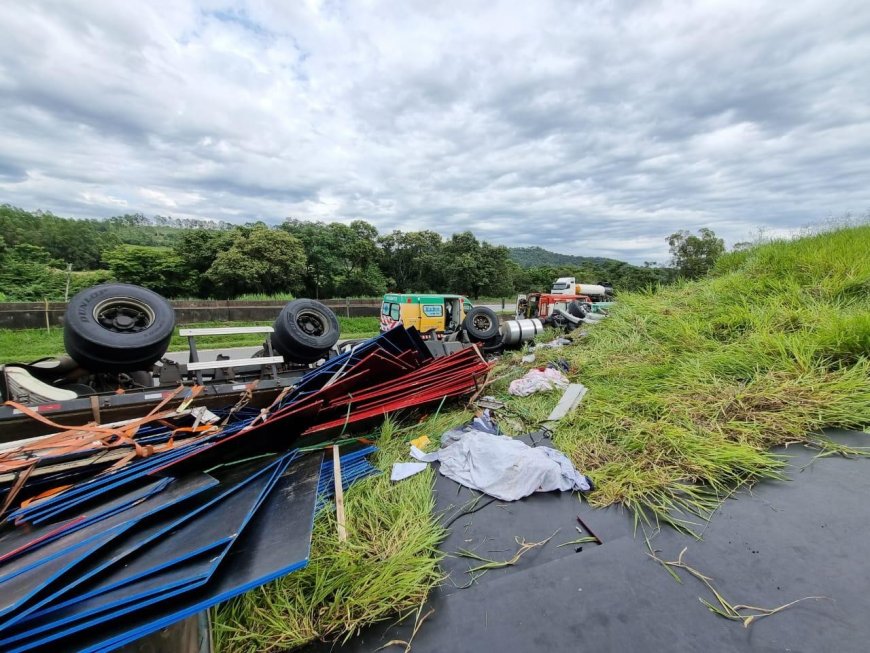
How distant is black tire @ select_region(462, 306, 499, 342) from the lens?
887cm

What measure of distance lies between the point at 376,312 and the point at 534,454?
16739mm

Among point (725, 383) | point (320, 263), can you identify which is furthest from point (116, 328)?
point (320, 263)

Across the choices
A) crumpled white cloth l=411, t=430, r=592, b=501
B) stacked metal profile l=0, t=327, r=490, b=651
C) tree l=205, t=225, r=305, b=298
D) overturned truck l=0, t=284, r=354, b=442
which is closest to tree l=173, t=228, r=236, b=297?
tree l=205, t=225, r=305, b=298

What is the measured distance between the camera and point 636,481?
2.33 metres

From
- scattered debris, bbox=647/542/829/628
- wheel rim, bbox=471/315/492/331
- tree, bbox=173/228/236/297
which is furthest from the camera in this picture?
tree, bbox=173/228/236/297

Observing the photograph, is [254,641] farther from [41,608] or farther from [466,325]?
[466,325]

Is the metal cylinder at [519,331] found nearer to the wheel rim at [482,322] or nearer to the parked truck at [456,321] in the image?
the parked truck at [456,321]

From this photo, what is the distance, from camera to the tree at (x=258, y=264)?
21578 millimetres

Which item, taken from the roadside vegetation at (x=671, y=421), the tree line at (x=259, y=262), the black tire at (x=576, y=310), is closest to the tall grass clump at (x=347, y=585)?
the roadside vegetation at (x=671, y=421)

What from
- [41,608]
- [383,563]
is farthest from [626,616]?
[41,608]

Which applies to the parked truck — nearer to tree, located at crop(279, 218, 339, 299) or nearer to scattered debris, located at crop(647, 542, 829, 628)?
scattered debris, located at crop(647, 542, 829, 628)

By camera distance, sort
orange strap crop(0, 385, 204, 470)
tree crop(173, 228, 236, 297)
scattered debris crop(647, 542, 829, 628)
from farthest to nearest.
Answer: tree crop(173, 228, 236, 297)
orange strap crop(0, 385, 204, 470)
scattered debris crop(647, 542, 829, 628)

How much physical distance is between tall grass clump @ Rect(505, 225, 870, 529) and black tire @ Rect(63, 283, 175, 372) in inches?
165

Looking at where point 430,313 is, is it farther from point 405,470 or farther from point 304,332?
point 405,470
